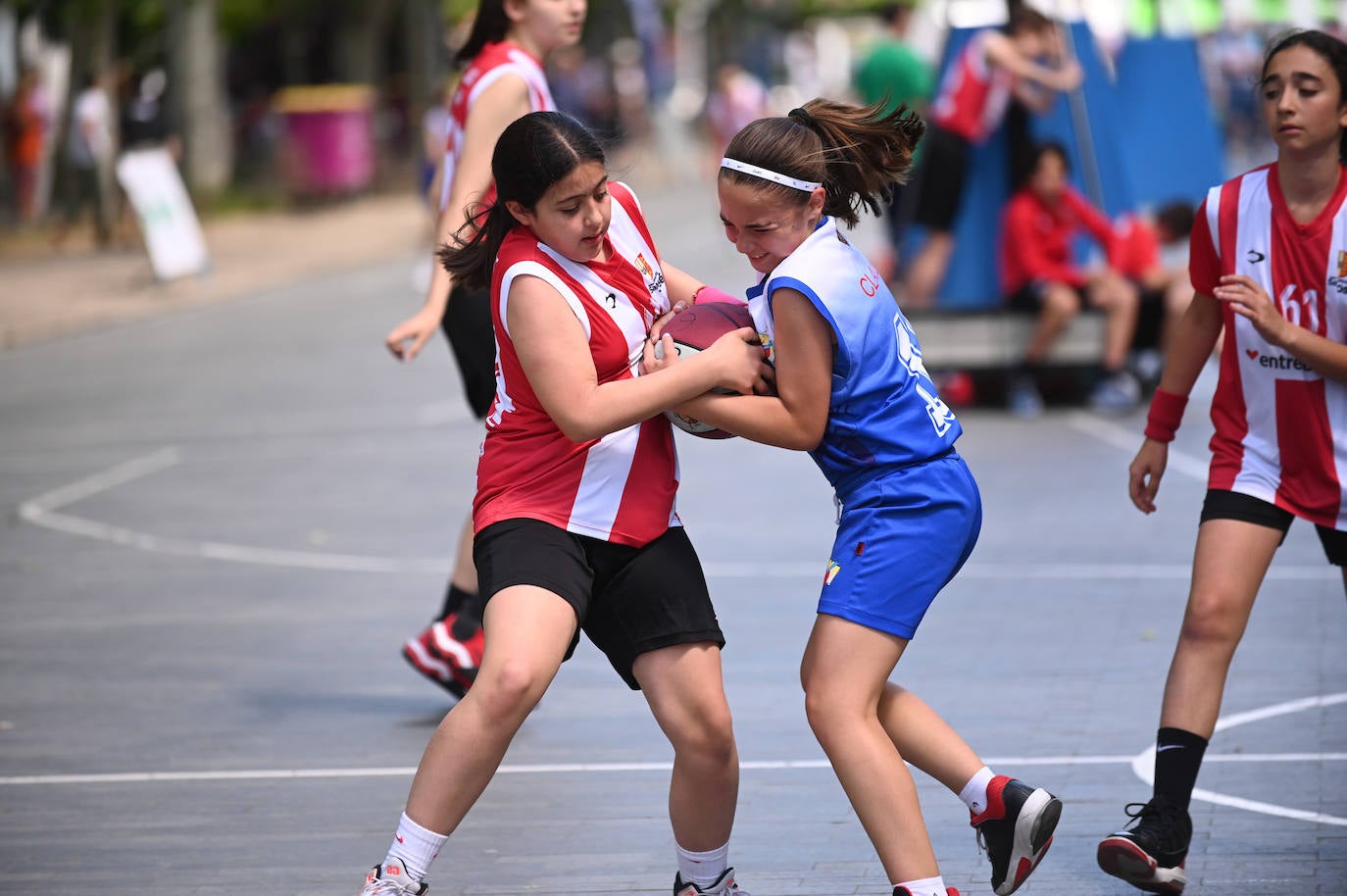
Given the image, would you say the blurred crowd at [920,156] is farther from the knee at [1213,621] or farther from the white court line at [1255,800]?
the white court line at [1255,800]

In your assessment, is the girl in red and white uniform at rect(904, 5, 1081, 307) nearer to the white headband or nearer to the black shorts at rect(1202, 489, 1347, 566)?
the black shorts at rect(1202, 489, 1347, 566)

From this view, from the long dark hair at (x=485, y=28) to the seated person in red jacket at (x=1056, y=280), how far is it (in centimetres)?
652

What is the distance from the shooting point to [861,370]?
3.90 m

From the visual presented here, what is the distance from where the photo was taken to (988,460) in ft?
34.2

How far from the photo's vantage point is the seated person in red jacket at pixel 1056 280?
1191 cm

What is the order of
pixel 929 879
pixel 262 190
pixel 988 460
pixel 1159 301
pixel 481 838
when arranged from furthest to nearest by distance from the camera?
1. pixel 262 190
2. pixel 1159 301
3. pixel 988 460
4. pixel 481 838
5. pixel 929 879

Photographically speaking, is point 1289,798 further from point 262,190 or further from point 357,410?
point 262,190

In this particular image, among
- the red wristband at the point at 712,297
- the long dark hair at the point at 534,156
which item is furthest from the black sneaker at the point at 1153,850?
the long dark hair at the point at 534,156

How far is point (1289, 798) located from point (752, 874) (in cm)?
146

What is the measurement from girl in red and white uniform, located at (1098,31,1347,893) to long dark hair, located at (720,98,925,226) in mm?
846

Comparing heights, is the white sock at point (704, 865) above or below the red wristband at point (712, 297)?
below

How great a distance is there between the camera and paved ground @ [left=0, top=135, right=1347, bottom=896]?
15.8ft

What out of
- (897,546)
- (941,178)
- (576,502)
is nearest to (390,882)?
(576,502)

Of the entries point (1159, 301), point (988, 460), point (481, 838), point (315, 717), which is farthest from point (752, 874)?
point (1159, 301)
